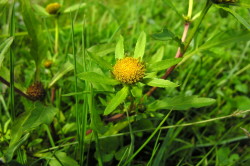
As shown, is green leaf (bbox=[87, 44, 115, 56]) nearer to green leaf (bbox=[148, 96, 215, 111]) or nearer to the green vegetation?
the green vegetation

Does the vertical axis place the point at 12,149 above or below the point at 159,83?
below

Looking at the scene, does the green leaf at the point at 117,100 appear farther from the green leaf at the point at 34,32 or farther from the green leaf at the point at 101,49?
the green leaf at the point at 34,32

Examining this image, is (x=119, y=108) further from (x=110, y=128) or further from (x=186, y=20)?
(x=186, y=20)

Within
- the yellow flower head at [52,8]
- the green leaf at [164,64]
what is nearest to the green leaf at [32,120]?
the green leaf at [164,64]

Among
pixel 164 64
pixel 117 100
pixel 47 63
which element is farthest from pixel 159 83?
pixel 47 63

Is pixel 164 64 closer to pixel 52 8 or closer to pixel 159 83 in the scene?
pixel 159 83

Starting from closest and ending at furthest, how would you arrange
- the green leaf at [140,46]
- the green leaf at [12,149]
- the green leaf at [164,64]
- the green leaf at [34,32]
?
the green leaf at [12,149]
the green leaf at [164,64]
the green leaf at [140,46]
the green leaf at [34,32]

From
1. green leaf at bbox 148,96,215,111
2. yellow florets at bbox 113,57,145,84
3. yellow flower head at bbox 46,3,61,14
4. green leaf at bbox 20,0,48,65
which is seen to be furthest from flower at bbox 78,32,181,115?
yellow flower head at bbox 46,3,61,14
